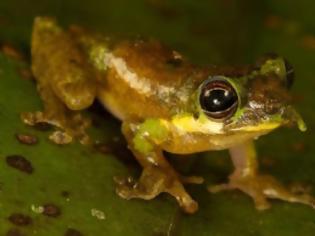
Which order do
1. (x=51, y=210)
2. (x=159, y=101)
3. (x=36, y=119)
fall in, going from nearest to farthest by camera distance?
(x=51, y=210) → (x=36, y=119) → (x=159, y=101)

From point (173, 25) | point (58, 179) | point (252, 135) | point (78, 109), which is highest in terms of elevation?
point (173, 25)

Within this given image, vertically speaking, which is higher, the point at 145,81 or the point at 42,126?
the point at 145,81

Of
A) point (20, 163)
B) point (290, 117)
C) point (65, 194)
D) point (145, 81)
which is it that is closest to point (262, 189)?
point (290, 117)

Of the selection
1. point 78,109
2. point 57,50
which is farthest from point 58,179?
point 57,50

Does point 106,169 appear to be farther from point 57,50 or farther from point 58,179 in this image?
point 57,50

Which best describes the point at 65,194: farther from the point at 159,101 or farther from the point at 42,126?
the point at 159,101

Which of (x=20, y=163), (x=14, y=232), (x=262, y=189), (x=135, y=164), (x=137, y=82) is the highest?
(x=137, y=82)

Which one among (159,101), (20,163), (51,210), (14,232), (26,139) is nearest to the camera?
(14,232)
